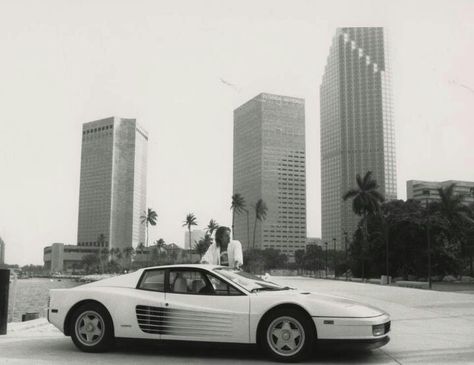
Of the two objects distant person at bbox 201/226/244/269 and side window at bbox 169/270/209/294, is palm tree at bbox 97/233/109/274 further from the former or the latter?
side window at bbox 169/270/209/294

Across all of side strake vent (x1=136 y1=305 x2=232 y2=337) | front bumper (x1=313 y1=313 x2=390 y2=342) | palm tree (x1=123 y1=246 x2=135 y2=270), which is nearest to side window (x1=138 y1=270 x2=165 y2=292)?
side strake vent (x1=136 y1=305 x2=232 y2=337)

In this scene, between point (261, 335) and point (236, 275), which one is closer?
point (261, 335)

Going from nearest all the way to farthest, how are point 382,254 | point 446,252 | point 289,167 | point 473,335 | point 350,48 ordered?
point 473,335, point 446,252, point 382,254, point 289,167, point 350,48

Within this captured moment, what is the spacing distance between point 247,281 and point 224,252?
1592 millimetres

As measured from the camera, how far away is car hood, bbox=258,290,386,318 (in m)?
6.51

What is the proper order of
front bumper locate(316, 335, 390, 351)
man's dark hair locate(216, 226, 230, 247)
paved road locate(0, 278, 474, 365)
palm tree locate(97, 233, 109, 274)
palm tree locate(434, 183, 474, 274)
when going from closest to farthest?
front bumper locate(316, 335, 390, 351) → paved road locate(0, 278, 474, 365) → man's dark hair locate(216, 226, 230, 247) → palm tree locate(434, 183, 474, 274) → palm tree locate(97, 233, 109, 274)

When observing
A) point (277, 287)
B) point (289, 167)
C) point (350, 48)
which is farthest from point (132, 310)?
point (350, 48)

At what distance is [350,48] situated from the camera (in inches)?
7554

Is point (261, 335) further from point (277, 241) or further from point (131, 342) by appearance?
point (277, 241)

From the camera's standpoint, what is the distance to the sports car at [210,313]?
6500 mm

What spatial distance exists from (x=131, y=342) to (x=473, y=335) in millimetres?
5739

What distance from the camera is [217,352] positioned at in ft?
24.0

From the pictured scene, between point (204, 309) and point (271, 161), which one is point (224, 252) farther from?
point (271, 161)

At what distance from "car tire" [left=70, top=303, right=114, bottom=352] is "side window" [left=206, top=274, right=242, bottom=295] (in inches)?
55.8
